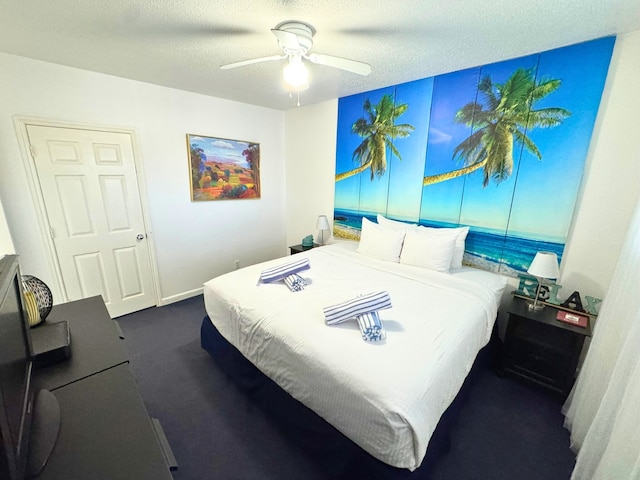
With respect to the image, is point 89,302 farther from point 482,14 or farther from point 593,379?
point 593,379

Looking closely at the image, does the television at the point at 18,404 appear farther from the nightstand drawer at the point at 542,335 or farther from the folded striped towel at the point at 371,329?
the nightstand drawer at the point at 542,335

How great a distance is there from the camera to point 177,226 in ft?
10.3

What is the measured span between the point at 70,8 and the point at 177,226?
203 centimetres

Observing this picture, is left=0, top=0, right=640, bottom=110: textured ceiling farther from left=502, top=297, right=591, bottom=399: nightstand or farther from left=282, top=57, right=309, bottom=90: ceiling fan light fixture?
left=502, top=297, right=591, bottom=399: nightstand

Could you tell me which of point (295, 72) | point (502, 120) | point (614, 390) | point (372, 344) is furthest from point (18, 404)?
point (502, 120)

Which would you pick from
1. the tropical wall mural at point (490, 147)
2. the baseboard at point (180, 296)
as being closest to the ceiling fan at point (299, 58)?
the tropical wall mural at point (490, 147)

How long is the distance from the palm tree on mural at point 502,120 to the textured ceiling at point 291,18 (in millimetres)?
232

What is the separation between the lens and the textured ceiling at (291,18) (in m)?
1.45

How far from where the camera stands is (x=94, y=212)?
257 centimetres

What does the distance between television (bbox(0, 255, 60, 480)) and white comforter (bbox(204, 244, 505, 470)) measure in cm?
92

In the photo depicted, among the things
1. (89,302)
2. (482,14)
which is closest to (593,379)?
(482,14)

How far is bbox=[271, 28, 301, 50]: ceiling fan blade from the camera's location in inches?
57.6

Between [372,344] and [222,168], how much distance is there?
9.41 feet

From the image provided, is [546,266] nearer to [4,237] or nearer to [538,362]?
[538,362]
